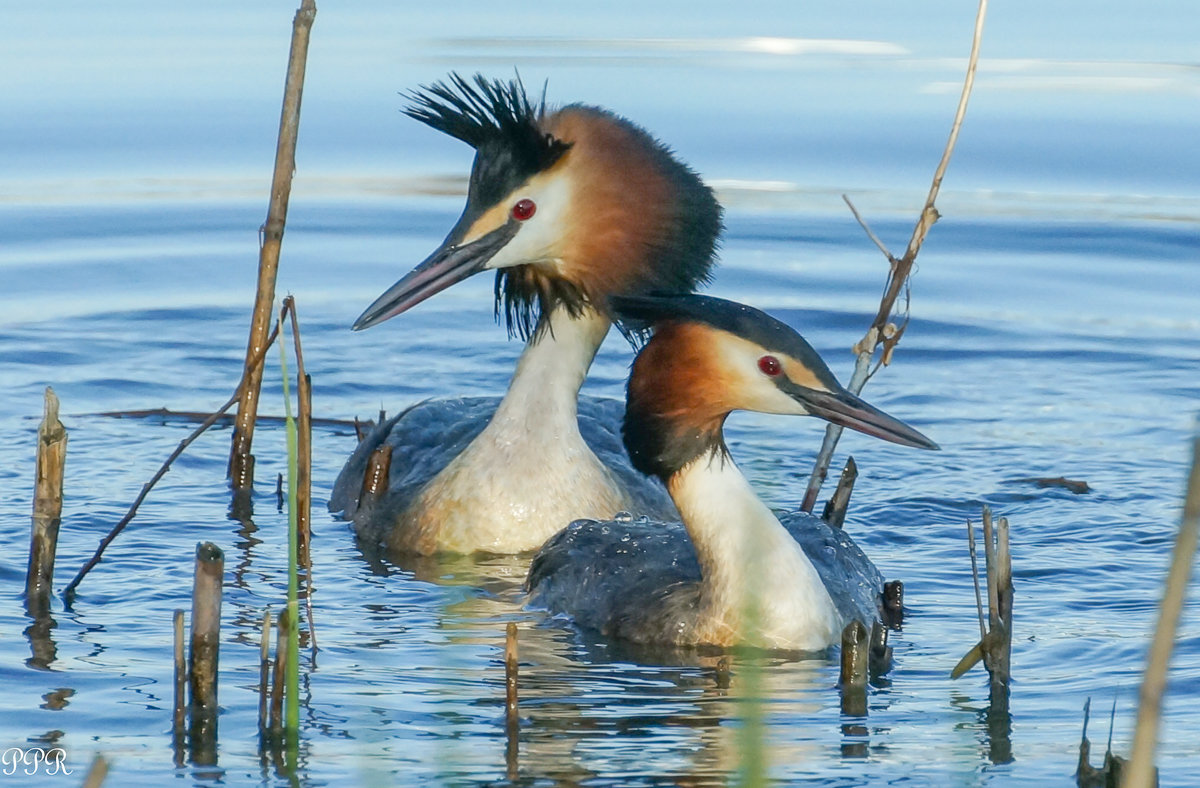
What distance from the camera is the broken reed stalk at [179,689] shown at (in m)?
4.98

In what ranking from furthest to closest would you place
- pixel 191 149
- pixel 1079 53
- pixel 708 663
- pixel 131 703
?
pixel 1079 53 → pixel 191 149 → pixel 708 663 → pixel 131 703

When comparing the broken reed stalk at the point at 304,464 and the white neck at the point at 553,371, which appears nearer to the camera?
the broken reed stalk at the point at 304,464

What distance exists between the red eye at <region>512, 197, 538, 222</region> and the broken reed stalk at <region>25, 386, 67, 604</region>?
73.4 inches

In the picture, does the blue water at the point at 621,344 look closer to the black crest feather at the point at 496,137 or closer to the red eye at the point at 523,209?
the red eye at the point at 523,209

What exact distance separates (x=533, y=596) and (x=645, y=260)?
1.32 m

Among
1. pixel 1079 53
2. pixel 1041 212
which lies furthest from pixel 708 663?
pixel 1079 53

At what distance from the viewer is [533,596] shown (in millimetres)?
6852

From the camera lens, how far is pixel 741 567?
20.2ft

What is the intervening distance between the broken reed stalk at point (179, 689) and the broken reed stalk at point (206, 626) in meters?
0.03

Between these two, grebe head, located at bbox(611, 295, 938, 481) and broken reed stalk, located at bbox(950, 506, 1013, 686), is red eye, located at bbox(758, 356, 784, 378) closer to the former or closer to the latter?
grebe head, located at bbox(611, 295, 938, 481)

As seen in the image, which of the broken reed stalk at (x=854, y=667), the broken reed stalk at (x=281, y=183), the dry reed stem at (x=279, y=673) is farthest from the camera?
the broken reed stalk at (x=281, y=183)

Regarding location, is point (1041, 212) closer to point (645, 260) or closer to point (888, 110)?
point (888, 110)

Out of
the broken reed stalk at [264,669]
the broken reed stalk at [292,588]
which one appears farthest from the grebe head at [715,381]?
the broken reed stalk at [292,588]

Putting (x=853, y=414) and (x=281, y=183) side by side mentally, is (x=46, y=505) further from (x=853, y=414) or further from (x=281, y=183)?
(x=853, y=414)
